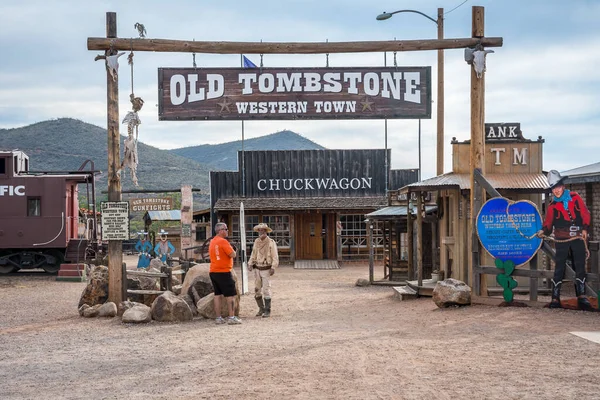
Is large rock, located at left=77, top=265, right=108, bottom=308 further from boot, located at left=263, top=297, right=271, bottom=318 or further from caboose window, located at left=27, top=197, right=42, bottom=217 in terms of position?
caboose window, located at left=27, top=197, right=42, bottom=217

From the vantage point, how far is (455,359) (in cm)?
927

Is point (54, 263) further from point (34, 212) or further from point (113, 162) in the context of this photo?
point (113, 162)

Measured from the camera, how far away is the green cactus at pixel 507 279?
1434cm

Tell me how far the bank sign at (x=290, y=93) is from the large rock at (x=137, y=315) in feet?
40.5

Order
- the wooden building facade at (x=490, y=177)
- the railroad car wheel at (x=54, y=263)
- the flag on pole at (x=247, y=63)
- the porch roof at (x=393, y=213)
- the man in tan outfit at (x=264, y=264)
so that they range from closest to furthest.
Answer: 1. the man in tan outfit at (x=264, y=264)
2. the wooden building facade at (x=490, y=177)
3. the porch roof at (x=393, y=213)
4. the flag on pole at (x=247, y=63)
5. the railroad car wheel at (x=54, y=263)

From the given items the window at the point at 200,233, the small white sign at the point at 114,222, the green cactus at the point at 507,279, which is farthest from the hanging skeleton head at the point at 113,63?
the window at the point at 200,233

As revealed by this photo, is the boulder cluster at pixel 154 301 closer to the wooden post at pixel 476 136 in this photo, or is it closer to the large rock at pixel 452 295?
the large rock at pixel 452 295

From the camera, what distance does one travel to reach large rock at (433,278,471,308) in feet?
47.7

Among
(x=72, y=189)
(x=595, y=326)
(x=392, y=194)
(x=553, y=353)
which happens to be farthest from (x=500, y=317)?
(x=72, y=189)

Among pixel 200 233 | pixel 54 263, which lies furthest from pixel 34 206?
pixel 200 233

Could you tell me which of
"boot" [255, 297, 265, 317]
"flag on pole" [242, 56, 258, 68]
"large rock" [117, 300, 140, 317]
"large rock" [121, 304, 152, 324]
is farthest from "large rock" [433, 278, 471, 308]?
"flag on pole" [242, 56, 258, 68]

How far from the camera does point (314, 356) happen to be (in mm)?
9664

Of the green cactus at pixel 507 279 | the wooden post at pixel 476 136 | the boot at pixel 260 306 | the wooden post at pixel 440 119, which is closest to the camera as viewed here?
the green cactus at pixel 507 279

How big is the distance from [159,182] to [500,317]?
9749 centimetres
